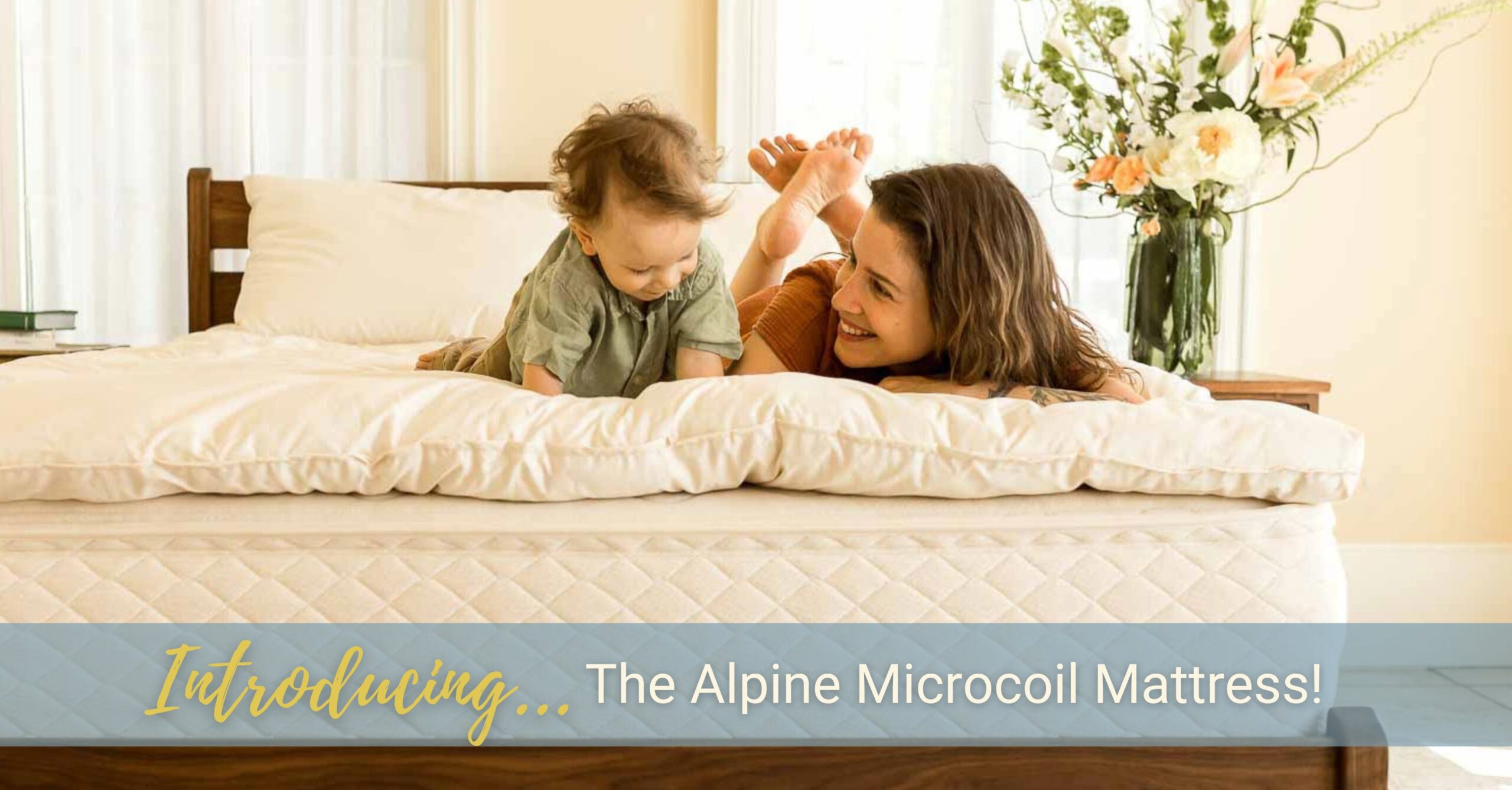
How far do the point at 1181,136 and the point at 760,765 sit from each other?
5.24 feet

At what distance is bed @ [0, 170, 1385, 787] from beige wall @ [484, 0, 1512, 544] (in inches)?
86.4

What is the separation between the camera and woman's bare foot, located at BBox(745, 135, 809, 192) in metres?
1.90

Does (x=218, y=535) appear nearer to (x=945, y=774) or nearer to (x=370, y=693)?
(x=370, y=693)

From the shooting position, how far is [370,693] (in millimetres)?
1140

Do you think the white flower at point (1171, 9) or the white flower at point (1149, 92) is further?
the white flower at point (1171, 9)

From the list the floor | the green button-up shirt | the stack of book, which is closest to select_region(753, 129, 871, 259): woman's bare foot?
the green button-up shirt

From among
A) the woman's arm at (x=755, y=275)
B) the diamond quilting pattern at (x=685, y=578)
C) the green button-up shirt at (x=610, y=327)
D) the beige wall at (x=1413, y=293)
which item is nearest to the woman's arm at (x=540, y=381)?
the green button-up shirt at (x=610, y=327)

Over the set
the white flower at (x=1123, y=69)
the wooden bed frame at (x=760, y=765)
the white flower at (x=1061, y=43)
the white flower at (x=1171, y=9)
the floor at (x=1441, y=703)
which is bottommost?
the floor at (x=1441, y=703)

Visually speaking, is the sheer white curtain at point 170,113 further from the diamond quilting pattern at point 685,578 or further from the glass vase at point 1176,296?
the diamond quilting pattern at point 685,578

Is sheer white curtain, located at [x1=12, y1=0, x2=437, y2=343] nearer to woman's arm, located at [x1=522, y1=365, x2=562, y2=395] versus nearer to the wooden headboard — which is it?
the wooden headboard

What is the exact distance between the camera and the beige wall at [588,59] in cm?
324

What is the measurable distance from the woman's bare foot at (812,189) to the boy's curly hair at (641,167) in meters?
0.25

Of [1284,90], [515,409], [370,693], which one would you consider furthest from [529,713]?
[1284,90]

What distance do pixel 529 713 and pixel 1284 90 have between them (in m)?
1.81
